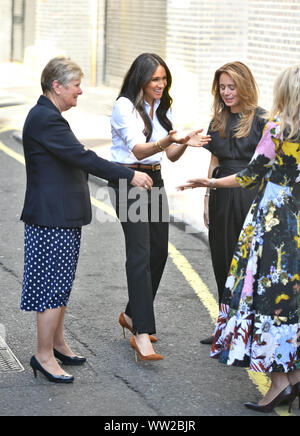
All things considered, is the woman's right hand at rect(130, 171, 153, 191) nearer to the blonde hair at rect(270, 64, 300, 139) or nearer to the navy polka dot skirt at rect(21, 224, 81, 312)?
the navy polka dot skirt at rect(21, 224, 81, 312)

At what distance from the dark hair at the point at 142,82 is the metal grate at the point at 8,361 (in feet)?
5.33

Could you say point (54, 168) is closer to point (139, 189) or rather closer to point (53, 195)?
point (53, 195)

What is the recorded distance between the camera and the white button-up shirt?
552cm

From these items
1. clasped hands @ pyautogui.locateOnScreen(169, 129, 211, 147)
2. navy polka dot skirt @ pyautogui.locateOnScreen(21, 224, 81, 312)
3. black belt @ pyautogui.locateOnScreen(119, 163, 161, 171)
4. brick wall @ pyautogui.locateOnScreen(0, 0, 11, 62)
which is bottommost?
brick wall @ pyautogui.locateOnScreen(0, 0, 11, 62)

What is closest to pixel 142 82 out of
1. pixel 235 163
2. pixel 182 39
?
pixel 235 163

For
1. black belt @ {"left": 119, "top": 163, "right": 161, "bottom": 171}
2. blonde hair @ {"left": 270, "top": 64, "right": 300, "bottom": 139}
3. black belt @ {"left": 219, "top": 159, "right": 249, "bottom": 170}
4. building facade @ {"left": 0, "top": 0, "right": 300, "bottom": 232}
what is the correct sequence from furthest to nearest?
building facade @ {"left": 0, "top": 0, "right": 300, "bottom": 232} < black belt @ {"left": 219, "top": 159, "right": 249, "bottom": 170} < black belt @ {"left": 119, "top": 163, "right": 161, "bottom": 171} < blonde hair @ {"left": 270, "top": 64, "right": 300, "bottom": 139}

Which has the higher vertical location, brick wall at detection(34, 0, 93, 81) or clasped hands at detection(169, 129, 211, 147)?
clasped hands at detection(169, 129, 211, 147)

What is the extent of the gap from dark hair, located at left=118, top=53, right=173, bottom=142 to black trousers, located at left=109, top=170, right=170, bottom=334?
1.11 feet

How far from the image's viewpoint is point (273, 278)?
15.3 feet

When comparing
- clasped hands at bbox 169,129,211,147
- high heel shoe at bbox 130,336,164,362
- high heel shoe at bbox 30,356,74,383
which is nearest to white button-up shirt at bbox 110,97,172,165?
clasped hands at bbox 169,129,211,147

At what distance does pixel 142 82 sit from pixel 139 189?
2.21 feet

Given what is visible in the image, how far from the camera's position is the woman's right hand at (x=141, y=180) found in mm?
5184

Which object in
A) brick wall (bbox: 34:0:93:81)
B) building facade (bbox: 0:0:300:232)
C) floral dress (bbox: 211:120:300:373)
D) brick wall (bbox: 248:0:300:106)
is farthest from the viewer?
brick wall (bbox: 34:0:93:81)

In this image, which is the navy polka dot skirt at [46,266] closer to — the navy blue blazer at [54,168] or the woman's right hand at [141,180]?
the navy blue blazer at [54,168]
